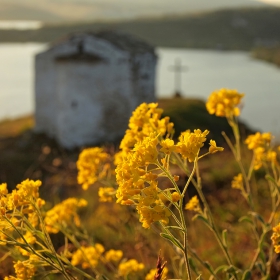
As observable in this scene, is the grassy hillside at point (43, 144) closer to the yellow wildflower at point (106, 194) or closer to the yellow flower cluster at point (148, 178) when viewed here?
the yellow wildflower at point (106, 194)

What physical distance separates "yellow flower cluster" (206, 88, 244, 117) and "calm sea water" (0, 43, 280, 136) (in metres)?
24.6

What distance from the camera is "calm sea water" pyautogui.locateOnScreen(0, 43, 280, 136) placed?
1389 inches

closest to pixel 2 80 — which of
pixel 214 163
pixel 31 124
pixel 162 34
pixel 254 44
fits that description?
pixel 31 124

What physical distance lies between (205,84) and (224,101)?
160ft

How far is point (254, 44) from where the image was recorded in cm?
11044

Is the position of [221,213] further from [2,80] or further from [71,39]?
[2,80]

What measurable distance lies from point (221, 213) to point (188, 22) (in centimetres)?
12050

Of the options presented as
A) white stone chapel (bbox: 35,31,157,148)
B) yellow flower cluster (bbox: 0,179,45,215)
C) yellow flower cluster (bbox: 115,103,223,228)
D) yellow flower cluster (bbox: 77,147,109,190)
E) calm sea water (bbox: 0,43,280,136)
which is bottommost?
calm sea water (bbox: 0,43,280,136)

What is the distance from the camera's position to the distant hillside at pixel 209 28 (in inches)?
4205

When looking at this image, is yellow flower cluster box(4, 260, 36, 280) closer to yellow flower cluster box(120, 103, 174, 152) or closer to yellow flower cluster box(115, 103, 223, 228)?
yellow flower cluster box(115, 103, 223, 228)

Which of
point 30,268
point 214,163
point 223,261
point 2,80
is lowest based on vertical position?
point 2,80

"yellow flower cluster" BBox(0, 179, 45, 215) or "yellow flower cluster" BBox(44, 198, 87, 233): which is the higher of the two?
"yellow flower cluster" BBox(0, 179, 45, 215)

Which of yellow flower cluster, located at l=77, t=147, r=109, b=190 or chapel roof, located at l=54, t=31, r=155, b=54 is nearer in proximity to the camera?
yellow flower cluster, located at l=77, t=147, r=109, b=190

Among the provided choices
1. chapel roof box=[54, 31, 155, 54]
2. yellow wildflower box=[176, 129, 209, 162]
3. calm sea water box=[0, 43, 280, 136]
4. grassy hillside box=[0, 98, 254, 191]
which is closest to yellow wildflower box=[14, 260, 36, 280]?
yellow wildflower box=[176, 129, 209, 162]
